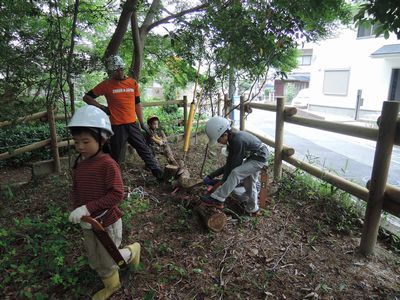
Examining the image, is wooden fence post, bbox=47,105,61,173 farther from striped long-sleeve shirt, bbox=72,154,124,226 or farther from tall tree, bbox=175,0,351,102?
striped long-sleeve shirt, bbox=72,154,124,226

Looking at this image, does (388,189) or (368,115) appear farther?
(368,115)

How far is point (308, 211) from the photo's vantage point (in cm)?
367

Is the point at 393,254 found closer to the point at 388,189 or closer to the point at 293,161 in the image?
the point at 388,189

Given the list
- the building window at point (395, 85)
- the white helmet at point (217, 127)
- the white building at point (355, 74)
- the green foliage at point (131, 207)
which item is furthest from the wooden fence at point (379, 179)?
the building window at point (395, 85)

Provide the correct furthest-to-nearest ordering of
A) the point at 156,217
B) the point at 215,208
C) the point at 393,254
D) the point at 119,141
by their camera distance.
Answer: the point at 119,141, the point at 156,217, the point at 215,208, the point at 393,254

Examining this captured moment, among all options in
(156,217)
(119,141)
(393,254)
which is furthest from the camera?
(119,141)

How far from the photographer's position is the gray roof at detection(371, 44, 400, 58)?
518 inches

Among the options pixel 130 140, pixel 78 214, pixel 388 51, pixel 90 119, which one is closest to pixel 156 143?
pixel 130 140

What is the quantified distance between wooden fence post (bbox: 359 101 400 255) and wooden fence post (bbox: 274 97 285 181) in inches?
74.2

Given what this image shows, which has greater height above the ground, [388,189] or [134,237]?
[388,189]

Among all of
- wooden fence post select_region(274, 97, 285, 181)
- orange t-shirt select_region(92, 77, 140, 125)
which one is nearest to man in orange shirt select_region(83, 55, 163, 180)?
orange t-shirt select_region(92, 77, 140, 125)

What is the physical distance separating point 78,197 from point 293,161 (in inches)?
128

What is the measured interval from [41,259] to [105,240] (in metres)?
1.01

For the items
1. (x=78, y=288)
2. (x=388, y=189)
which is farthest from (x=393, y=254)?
(x=78, y=288)
